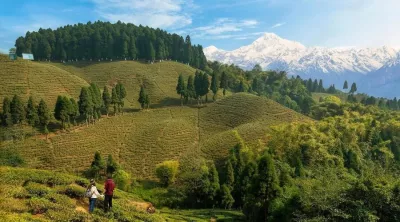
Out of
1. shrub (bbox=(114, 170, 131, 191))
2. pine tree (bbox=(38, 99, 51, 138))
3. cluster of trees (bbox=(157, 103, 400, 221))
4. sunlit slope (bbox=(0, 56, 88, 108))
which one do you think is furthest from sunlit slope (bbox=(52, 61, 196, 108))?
cluster of trees (bbox=(157, 103, 400, 221))

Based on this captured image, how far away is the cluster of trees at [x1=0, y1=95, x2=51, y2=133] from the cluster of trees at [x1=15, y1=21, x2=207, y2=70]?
7665 centimetres

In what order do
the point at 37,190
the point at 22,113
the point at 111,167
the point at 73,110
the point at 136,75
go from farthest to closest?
the point at 136,75, the point at 73,110, the point at 22,113, the point at 111,167, the point at 37,190

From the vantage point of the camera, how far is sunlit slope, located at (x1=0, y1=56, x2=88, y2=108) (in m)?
92.7

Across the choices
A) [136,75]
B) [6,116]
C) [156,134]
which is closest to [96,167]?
[156,134]

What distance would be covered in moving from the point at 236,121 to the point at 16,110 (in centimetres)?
5964

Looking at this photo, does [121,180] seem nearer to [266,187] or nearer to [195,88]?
[266,187]

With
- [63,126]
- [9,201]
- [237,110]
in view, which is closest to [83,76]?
[63,126]

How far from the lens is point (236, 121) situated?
314 feet

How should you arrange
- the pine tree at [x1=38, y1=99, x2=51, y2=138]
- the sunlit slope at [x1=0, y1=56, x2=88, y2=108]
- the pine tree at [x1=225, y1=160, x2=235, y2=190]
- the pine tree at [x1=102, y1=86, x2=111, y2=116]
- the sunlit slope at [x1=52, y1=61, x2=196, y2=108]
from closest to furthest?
the pine tree at [x1=225, y1=160, x2=235, y2=190] → the pine tree at [x1=38, y1=99, x2=51, y2=138] → the sunlit slope at [x1=0, y1=56, x2=88, y2=108] → the pine tree at [x1=102, y1=86, x2=111, y2=116] → the sunlit slope at [x1=52, y1=61, x2=196, y2=108]

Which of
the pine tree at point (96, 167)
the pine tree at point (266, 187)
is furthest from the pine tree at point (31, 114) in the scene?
the pine tree at point (266, 187)

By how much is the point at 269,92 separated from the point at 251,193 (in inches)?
4889

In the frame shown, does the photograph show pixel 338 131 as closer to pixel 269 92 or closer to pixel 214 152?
pixel 214 152

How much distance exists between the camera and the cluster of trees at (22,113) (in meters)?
73.7

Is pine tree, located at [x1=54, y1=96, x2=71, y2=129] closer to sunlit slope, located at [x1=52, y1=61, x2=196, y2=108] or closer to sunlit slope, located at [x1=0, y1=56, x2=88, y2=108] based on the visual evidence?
sunlit slope, located at [x1=0, y1=56, x2=88, y2=108]
